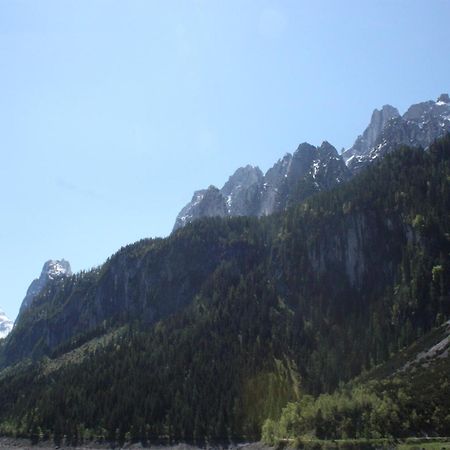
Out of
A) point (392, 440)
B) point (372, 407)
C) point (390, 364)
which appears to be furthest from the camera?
point (390, 364)

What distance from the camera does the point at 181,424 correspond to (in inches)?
7785

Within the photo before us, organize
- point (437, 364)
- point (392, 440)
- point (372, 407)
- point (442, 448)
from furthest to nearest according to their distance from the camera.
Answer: point (437, 364)
point (372, 407)
point (392, 440)
point (442, 448)

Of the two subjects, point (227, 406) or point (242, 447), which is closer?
point (242, 447)

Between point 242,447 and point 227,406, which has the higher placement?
point 227,406

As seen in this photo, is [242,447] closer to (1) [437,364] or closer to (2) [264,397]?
(2) [264,397]

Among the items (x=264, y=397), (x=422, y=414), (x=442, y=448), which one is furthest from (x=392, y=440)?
(x=264, y=397)

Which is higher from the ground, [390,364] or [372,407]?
[390,364]

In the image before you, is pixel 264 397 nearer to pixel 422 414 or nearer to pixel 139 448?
pixel 139 448

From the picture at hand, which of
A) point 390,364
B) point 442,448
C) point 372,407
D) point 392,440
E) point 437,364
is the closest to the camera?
point 442,448

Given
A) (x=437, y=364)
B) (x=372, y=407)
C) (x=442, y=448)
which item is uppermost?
(x=437, y=364)

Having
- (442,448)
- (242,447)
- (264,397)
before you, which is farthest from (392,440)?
(264,397)

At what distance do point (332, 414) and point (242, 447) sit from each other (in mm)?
36052

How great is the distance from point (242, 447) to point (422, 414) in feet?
194

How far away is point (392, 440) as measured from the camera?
128m
